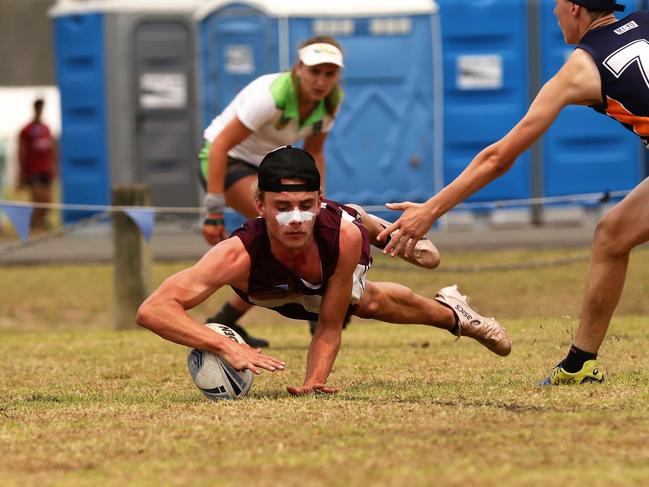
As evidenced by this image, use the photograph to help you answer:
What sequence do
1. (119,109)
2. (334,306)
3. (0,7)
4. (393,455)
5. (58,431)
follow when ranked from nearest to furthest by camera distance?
(393,455)
(58,431)
(334,306)
(119,109)
(0,7)

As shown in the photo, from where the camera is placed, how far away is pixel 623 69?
5.88 metres

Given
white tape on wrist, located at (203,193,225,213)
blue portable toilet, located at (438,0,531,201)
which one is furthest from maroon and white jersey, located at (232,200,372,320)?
blue portable toilet, located at (438,0,531,201)

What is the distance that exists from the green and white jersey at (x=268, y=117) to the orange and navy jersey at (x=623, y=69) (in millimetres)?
2811

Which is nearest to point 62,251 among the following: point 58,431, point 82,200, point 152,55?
point 82,200

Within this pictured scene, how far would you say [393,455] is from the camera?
479cm

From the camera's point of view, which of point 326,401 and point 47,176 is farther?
point 47,176

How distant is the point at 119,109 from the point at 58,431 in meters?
13.4

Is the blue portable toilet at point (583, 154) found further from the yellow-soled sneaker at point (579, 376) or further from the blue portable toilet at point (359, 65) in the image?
the yellow-soled sneaker at point (579, 376)

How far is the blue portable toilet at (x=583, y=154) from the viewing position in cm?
1831

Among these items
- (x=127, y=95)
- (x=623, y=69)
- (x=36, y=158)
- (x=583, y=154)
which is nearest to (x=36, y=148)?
(x=36, y=158)

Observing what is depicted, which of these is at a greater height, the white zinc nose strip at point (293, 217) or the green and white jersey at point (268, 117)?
the green and white jersey at point (268, 117)

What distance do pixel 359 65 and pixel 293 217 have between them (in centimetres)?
1192

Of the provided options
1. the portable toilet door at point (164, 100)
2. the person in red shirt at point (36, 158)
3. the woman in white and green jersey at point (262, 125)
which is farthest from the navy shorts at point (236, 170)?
the person in red shirt at point (36, 158)

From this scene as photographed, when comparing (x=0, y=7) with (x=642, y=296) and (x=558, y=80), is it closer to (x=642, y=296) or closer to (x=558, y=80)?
(x=642, y=296)
